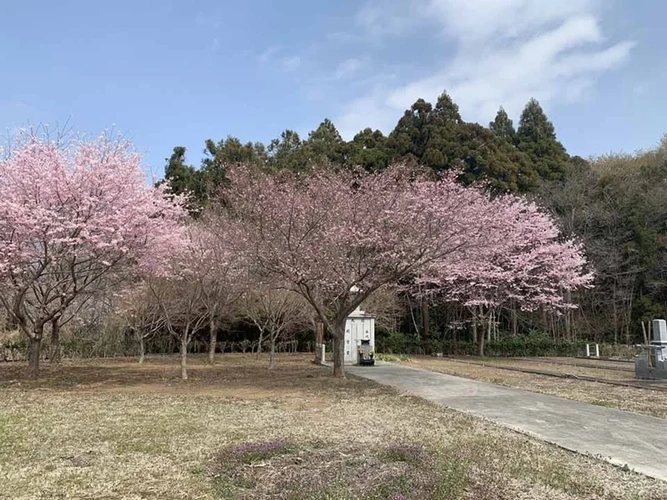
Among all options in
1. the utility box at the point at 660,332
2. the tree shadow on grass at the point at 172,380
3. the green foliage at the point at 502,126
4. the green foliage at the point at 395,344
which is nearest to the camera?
the tree shadow on grass at the point at 172,380

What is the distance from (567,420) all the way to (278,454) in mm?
4279

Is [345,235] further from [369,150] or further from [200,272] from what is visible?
[369,150]

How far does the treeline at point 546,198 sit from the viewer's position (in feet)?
85.4

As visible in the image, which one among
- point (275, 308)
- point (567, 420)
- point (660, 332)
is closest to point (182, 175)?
point (275, 308)

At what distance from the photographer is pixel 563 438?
6.21 m

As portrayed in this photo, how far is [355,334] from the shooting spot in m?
17.9

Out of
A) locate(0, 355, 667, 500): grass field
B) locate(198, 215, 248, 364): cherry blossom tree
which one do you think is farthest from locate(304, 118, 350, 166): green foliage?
locate(0, 355, 667, 500): grass field

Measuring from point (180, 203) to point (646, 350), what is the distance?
12.4 m

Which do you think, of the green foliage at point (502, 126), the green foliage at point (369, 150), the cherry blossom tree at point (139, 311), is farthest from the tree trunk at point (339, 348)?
the green foliage at point (502, 126)

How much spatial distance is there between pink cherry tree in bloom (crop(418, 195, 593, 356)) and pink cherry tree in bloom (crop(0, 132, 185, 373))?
495 inches

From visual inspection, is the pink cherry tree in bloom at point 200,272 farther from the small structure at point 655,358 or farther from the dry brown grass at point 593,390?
the small structure at point 655,358

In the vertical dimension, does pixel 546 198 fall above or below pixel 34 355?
above

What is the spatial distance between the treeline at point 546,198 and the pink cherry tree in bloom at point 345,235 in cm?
1239

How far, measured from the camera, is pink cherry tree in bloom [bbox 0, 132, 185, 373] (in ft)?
37.6
